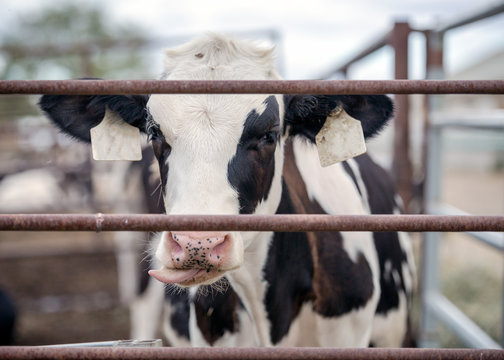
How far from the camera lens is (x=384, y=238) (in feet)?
8.05

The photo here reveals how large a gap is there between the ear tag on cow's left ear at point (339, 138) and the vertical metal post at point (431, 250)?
1914 mm

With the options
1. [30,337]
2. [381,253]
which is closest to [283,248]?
[381,253]

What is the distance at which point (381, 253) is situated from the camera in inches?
94.4

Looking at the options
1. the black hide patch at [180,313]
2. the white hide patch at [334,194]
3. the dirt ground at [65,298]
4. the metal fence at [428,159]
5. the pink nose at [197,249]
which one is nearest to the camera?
the pink nose at [197,249]

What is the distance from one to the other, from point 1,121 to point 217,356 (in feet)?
28.9

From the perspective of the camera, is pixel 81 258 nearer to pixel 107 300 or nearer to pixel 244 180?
pixel 107 300

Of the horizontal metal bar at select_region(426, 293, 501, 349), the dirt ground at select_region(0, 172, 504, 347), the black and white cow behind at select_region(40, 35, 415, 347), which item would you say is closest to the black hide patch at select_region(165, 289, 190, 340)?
the black and white cow behind at select_region(40, 35, 415, 347)

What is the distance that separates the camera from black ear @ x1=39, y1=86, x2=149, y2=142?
173 cm

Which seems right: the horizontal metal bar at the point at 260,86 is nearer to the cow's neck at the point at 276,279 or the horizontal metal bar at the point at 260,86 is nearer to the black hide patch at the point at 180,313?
the cow's neck at the point at 276,279

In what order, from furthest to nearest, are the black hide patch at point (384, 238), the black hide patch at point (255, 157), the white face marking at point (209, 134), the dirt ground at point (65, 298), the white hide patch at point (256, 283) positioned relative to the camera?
the dirt ground at point (65, 298), the black hide patch at point (384, 238), the white hide patch at point (256, 283), the black hide patch at point (255, 157), the white face marking at point (209, 134)

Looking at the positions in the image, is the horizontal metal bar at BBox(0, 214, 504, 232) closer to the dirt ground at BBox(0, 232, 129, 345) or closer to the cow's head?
the cow's head

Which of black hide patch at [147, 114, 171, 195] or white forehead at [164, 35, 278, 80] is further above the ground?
white forehead at [164, 35, 278, 80]

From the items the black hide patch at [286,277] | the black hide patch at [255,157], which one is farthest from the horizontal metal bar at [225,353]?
the black hide patch at [286,277]

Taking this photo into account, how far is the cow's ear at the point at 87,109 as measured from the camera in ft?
5.68
